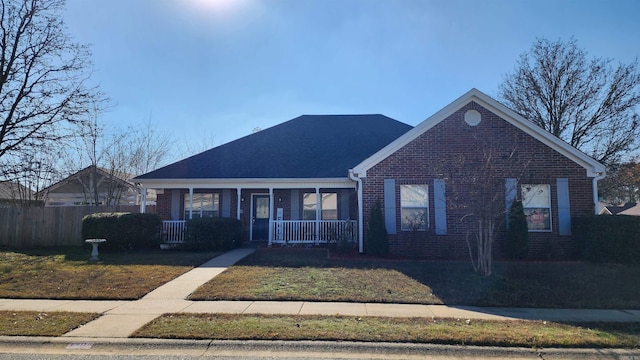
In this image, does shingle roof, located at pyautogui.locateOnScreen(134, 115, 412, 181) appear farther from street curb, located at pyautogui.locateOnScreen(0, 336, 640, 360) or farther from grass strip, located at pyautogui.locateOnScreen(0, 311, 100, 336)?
street curb, located at pyautogui.locateOnScreen(0, 336, 640, 360)

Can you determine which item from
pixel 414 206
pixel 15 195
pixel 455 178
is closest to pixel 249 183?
pixel 414 206

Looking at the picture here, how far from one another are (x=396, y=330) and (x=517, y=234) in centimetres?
798

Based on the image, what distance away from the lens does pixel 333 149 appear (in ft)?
57.2

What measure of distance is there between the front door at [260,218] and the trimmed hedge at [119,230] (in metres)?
4.22

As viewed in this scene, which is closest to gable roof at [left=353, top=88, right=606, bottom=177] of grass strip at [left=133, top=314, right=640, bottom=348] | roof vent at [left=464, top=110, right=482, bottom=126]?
roof vent at [left=464, top=110, right=482, bottom=126]

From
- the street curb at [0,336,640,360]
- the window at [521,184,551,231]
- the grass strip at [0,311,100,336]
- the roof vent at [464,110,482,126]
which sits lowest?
the street curb at [0,336,640,360]

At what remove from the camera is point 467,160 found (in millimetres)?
12031

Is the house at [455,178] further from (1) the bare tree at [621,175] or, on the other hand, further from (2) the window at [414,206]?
(1) the bare tree at [621,175]

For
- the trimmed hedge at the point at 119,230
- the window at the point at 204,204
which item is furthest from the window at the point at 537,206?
the trimmed hedge at the point at 119,230

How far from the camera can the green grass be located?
319 inches

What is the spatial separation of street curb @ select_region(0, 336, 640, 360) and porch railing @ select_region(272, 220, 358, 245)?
30.2 ft

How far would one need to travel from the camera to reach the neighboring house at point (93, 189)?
21.9 m

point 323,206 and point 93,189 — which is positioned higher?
point 93,189

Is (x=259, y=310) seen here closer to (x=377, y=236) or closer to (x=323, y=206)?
(x=377, y=236)
